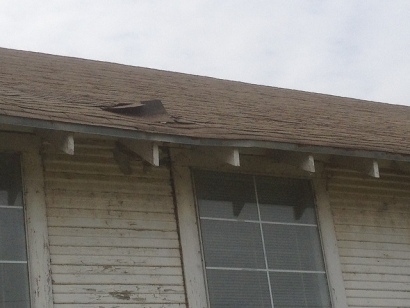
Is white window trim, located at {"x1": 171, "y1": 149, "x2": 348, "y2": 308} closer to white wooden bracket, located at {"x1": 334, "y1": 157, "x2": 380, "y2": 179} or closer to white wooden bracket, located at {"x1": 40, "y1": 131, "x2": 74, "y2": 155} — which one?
white wooden bracket, located at {"x1": 334, "y1": 157, "x2": 380, "y2": 179}

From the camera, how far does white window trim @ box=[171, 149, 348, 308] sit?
8.44 metres

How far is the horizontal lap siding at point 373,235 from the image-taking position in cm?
935

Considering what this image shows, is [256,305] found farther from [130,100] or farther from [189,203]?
[130,100]

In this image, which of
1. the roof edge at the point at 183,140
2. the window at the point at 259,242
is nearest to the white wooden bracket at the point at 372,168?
the roof edge at the point at 183,140

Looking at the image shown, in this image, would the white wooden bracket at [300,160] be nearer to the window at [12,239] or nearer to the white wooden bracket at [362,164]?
the white wooden bracket at [362,164]

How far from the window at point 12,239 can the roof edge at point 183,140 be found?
67 centimetres

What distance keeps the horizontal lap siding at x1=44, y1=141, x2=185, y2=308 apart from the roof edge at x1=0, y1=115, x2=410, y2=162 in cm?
64

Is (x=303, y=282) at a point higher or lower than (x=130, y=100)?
lower

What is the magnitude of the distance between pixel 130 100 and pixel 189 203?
1.48 m

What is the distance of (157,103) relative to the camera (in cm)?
886

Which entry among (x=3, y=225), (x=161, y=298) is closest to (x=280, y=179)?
(x=161, y=298)

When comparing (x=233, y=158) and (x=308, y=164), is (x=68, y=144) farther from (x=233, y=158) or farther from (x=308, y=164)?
(x=308, y=164)

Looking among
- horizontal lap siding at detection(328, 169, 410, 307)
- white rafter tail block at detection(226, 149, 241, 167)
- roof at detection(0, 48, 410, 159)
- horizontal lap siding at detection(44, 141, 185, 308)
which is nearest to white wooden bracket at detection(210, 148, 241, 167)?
white rafter tail block at detection(226, 149, 241, 167)

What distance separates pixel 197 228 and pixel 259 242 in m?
0.64
